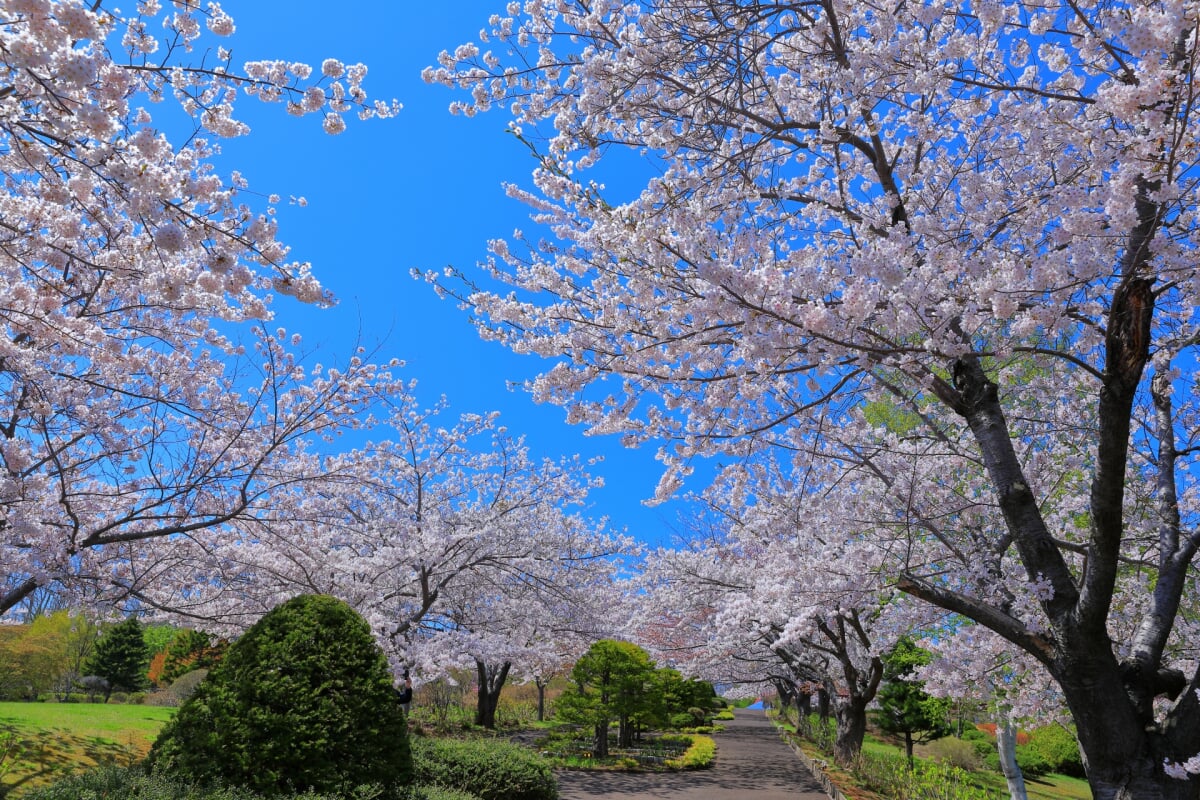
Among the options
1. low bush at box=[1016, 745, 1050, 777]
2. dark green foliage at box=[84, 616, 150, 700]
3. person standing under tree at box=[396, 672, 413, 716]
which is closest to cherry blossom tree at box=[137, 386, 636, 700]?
person standing under tree at box=[396, 672, 413, 716]

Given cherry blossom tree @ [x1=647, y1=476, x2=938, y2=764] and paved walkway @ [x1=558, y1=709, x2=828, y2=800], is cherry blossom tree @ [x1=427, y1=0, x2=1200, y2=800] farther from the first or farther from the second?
paved walkway @ [x1=558, y1=709, x2=828, y2=800]

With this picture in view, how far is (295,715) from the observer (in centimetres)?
543

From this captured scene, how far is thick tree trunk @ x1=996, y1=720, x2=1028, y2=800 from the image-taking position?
992cm

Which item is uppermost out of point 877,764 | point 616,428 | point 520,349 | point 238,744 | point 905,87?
point 905,87

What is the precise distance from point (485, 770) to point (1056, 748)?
21729mm

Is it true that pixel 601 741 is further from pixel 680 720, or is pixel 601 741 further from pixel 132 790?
pixel 132 790

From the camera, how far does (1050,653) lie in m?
5.03

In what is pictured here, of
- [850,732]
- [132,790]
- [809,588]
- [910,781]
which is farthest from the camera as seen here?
[850,732]

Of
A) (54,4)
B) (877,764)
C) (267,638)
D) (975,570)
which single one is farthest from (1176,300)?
(877,764)

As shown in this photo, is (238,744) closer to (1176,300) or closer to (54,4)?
(54,4)

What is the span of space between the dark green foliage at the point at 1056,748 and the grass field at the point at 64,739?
950 inches

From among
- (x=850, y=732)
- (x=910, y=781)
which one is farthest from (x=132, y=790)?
(x=850, y=732)

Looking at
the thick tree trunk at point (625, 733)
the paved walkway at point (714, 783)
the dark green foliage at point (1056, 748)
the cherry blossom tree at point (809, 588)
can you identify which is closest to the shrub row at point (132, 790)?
the cherry blossom tree at point (809, 588)

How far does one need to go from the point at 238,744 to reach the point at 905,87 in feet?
22.9
